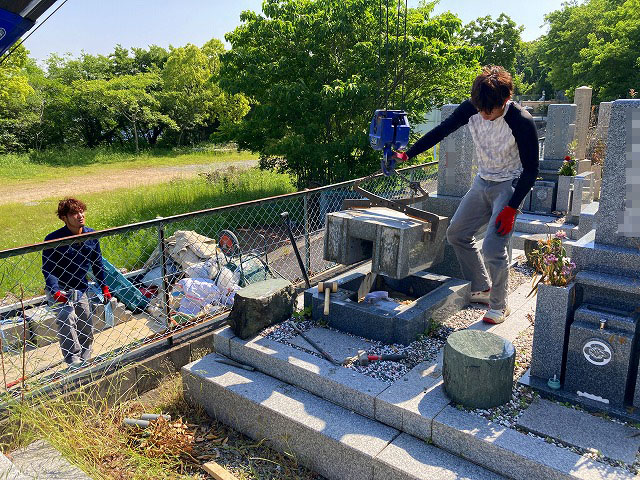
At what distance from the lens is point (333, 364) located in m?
3.99

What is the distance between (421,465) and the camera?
10.1 ft

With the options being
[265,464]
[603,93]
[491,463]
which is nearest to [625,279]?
[491,463]

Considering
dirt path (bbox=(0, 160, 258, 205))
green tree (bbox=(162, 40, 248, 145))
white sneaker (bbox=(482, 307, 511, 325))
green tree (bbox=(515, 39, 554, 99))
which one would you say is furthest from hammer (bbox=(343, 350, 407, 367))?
green tree (bbox=(515, 39, 554, 99))

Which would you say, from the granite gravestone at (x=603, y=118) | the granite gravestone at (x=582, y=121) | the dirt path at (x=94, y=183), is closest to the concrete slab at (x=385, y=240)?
the granite gravestone at (x=582, y=121)

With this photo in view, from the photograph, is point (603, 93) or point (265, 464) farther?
point (603, 93)

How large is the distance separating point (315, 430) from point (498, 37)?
1582 inches

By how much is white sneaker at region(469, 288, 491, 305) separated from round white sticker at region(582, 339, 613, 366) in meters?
1.76

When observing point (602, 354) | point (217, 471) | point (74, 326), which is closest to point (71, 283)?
point (74, 326)

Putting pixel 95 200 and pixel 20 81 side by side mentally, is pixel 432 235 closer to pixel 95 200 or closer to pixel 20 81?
pixel 95 200

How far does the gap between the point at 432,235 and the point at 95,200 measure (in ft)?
45.4

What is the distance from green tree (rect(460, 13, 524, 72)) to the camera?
37.5 metres

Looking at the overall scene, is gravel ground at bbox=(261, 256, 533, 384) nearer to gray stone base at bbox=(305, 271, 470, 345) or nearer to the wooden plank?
gray stone base at bbox=(305, 271, 470, 345)

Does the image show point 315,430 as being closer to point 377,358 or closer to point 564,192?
point 377,358

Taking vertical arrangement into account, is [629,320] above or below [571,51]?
below
